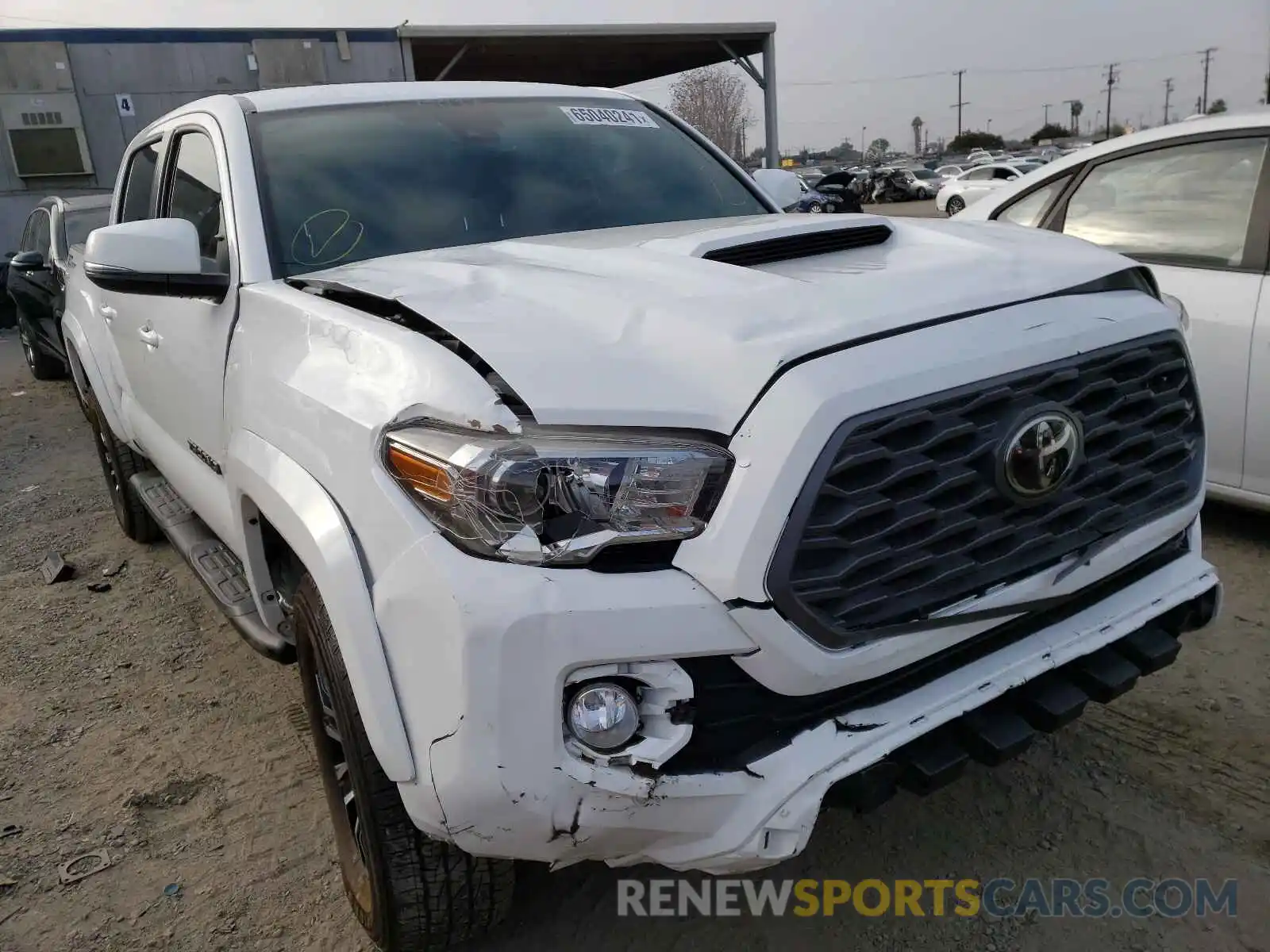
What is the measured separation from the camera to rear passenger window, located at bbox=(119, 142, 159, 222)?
378cm

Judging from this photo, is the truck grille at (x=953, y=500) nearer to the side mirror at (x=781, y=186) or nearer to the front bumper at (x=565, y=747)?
the front bumper at (x=565, y=747)

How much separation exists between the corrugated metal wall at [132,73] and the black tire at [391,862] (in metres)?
19.3

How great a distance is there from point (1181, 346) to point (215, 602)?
2597 mm

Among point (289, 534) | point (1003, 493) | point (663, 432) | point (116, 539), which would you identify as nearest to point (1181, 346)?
point (1003, 493)

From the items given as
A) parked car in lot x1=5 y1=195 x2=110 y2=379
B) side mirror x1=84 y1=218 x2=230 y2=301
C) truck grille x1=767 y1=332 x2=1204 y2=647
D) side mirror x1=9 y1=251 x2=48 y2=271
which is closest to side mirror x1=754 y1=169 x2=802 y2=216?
truck grille x1=767 y1=332 x2=1204 y2=647

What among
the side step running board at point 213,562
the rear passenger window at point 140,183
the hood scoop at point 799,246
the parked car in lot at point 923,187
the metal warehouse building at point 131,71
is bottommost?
the parked car in lot at point 923,187

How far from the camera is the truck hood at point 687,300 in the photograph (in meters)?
1.60

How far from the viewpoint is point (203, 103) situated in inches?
128

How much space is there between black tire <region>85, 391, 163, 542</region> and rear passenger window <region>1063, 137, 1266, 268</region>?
4.38 m

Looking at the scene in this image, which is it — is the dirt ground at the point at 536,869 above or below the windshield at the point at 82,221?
below

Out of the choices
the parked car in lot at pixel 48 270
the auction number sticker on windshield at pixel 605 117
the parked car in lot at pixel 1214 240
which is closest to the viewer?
the auction number sticker on windshield at pixel 605 117

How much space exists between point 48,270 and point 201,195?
443cm

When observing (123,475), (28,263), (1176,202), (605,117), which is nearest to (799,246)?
(605,117)

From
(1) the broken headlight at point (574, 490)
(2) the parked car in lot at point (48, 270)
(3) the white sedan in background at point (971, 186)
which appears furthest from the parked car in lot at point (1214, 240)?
(3) the white sedan in background at point (971, 186)
